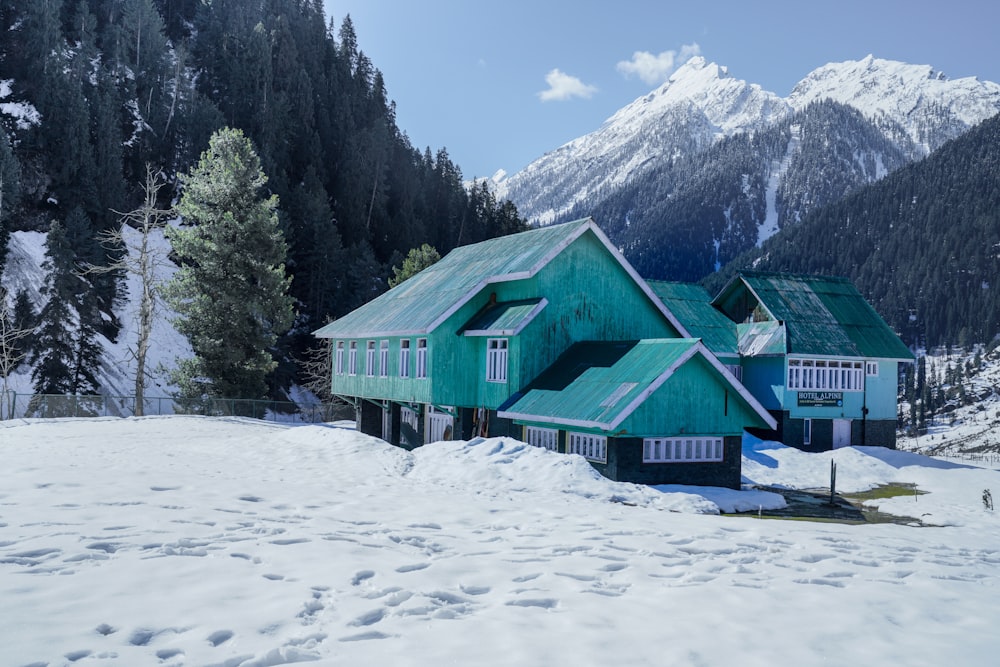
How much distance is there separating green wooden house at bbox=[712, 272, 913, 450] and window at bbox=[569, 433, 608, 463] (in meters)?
18.5

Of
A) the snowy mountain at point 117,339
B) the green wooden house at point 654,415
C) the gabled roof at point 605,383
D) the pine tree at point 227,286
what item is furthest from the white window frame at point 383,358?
the snowy mountain at point 117,339

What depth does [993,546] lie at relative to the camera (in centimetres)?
1315

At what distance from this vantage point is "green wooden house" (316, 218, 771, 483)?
27.6 meters

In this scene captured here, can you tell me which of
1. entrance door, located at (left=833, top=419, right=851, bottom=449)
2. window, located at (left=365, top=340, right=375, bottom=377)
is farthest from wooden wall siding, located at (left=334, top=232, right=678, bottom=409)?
entrance door, located at (left=833, top=419, right=851, bottom=449)

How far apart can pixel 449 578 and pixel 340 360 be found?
103ft

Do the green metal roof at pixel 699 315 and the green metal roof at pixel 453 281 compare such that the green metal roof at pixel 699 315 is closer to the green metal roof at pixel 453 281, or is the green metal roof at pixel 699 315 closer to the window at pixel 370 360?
the green metal roof at pixel 453 281

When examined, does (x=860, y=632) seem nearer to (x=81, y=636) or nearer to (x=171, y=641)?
(x=171, y=641)

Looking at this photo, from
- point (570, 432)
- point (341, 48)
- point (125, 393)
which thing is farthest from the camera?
point (341, 48)

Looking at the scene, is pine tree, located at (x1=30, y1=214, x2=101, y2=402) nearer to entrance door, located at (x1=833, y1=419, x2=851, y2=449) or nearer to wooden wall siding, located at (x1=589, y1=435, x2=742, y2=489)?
wooden wall siding, located at (x1=589, y1=435, x2=742, y2=489)

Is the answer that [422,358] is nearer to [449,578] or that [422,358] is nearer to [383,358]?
[383,358]

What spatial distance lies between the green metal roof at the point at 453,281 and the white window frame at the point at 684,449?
310 inches

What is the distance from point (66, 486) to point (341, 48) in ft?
381

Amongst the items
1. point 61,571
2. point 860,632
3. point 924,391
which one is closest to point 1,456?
point 61,571

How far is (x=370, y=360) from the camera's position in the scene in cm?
3559
